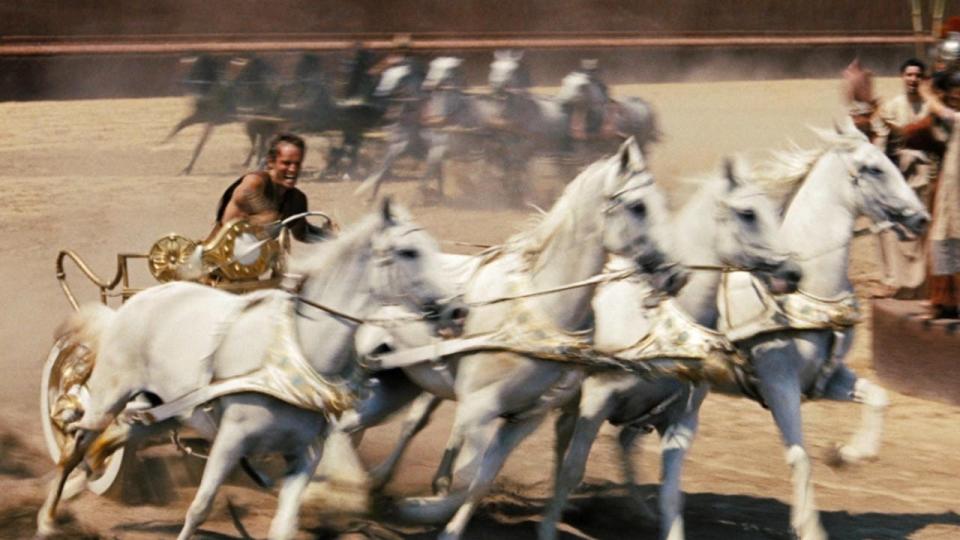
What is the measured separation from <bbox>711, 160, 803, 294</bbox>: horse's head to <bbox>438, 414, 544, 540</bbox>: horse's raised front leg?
116cm

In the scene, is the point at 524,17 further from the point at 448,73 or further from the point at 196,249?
the point at 196,249

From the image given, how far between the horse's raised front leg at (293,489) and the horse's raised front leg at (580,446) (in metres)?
1.20

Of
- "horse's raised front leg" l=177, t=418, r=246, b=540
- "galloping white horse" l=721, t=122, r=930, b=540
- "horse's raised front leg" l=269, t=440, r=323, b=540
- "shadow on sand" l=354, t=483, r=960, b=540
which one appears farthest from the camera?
"shadow on sand" l=354, t=483, r=960, b=540

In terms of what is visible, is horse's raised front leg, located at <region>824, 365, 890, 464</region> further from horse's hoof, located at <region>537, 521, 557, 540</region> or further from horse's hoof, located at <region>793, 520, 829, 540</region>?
horse's hoof, located at <region>537, 521, 557, 540</region>

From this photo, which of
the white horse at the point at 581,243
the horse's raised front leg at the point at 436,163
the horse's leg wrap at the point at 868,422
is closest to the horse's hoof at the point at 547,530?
the white horse at the point at 581,243

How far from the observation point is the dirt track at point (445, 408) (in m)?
8.71

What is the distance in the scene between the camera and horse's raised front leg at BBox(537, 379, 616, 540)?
25.8 ft

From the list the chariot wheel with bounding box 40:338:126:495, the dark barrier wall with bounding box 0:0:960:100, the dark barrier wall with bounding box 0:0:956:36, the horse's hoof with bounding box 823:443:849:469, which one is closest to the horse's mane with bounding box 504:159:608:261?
the chariot wheel with bounding box 40:338:126:495

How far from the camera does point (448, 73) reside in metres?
18.2

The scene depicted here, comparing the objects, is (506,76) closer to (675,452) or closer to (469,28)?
(469,28)

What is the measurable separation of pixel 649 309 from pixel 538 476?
2006 mm

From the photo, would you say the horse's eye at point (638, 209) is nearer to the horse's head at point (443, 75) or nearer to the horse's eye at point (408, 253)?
the horse's eye at point (408, 253)

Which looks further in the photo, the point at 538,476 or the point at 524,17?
the point at 524,17

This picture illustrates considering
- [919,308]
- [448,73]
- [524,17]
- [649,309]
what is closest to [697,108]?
[524,17]
